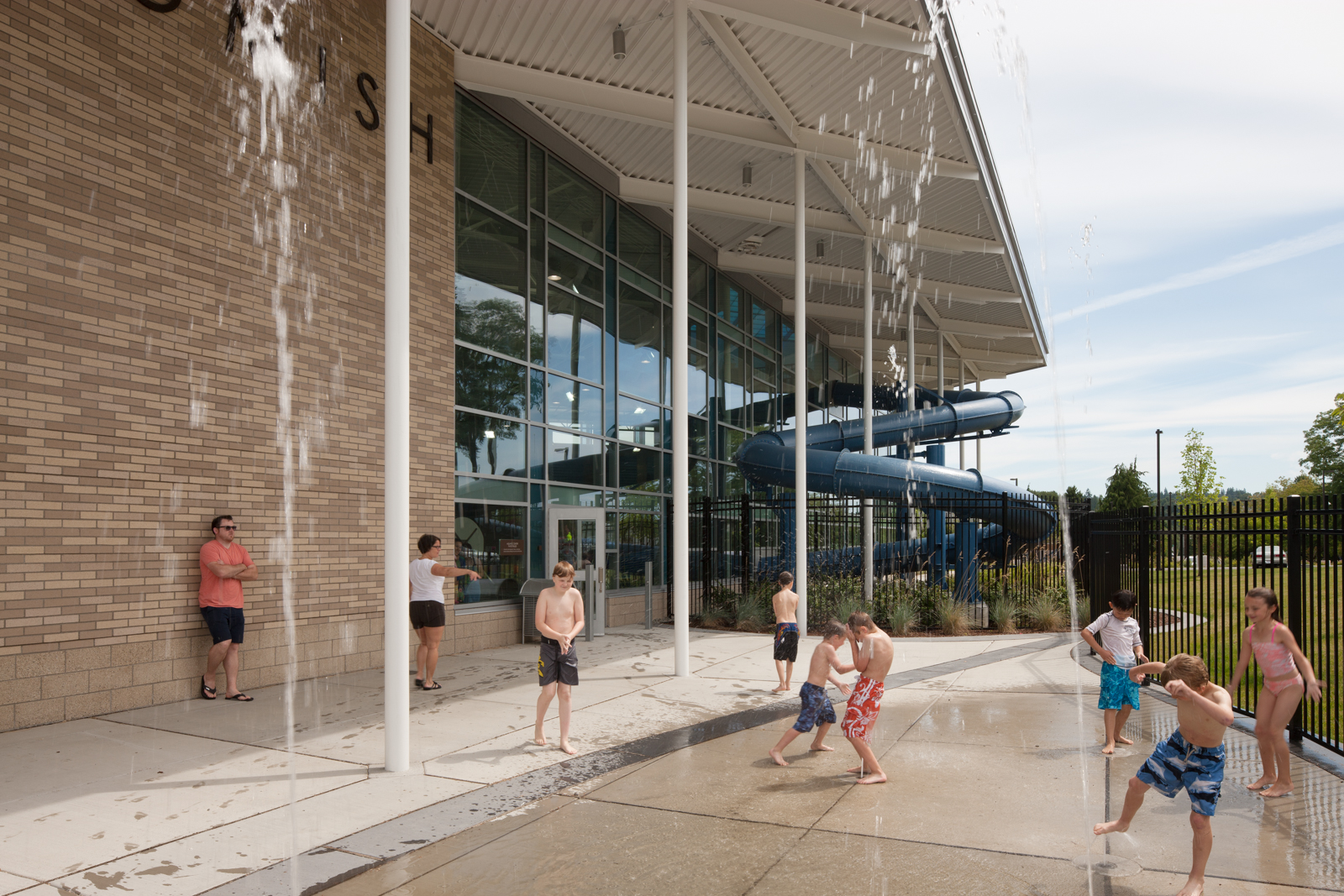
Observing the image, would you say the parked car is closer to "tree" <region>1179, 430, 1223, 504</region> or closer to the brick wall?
the brick wall

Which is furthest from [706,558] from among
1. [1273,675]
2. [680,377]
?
[1273,675]

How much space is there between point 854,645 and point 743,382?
19.0m

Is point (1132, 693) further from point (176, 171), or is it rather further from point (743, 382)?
point (743, 382)

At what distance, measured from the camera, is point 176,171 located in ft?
29.9

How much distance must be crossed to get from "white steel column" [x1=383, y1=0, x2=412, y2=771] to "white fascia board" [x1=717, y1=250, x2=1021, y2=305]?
54.0 ft

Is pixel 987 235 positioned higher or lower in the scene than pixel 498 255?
higher

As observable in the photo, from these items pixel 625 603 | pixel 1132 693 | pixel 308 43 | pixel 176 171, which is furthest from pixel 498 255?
pixel 1132 693

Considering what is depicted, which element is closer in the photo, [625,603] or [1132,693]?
[1132,693]

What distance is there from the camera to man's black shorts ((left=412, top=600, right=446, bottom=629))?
997cm

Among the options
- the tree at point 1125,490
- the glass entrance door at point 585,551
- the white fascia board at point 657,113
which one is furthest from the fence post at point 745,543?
the tree at point 1125,490

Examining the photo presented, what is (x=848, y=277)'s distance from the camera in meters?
24.3

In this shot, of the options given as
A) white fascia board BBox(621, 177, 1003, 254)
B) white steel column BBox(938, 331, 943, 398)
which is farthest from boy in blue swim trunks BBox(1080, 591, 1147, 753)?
white steel column BBox(938, 331, 943, 398)

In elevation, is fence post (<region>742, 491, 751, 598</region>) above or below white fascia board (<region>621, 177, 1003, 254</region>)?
below

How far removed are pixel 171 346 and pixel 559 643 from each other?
519 cm
